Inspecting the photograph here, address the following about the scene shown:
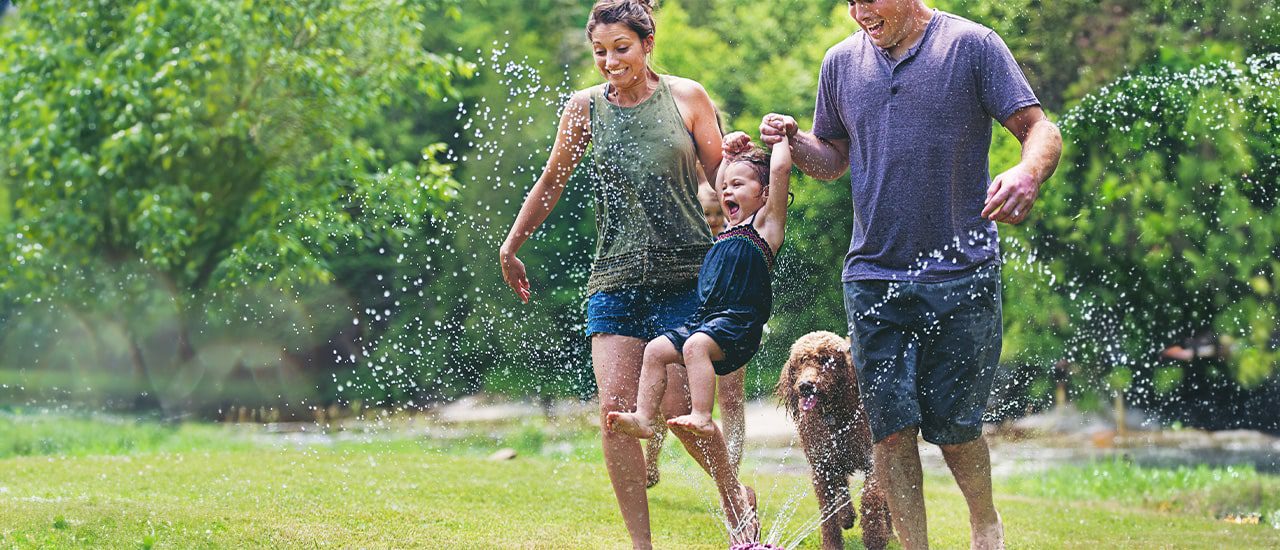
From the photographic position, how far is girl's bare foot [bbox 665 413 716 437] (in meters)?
3.59

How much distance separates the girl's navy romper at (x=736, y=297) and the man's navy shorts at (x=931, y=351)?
32 centimetres

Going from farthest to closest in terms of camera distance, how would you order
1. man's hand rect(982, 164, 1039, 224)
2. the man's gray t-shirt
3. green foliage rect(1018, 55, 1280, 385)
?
green foliage rect(1018, 55, 1280, 385)
the man's gray t-shirt
man's hand rect(982, 164, 1039, 224)

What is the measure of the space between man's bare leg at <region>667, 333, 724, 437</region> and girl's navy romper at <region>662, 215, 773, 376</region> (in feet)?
0.12

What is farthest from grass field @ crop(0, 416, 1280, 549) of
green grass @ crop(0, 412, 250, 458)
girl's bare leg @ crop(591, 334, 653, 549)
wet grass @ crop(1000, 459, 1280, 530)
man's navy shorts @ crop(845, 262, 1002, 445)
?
green grass @ crop(0, 412, 250, 458)

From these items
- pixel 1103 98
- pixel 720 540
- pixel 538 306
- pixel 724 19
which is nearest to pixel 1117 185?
pixel 1103 98

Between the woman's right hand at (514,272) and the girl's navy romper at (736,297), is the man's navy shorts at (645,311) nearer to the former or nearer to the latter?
the girl's navy romper at (736,297)

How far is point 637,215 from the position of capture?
404cm

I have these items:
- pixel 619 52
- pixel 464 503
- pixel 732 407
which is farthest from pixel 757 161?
pixel 464 503

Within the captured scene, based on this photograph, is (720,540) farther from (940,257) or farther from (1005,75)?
(1005,75)

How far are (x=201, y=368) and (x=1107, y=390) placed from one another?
7.94 meters

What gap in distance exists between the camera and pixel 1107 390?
1012cm

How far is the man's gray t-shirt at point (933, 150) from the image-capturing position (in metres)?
3.43

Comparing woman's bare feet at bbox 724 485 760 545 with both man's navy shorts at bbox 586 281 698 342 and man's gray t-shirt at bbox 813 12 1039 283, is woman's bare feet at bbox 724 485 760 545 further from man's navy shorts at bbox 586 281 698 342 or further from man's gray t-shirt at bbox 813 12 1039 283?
man's gray t-shirt at bbox 813 12 1039 283

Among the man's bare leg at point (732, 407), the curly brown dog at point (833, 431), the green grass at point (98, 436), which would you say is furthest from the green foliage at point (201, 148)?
the curly brown dog at point (833, 431)
